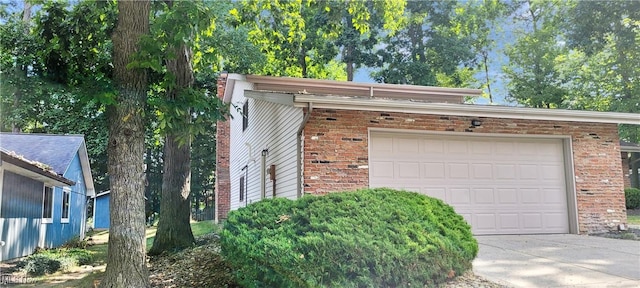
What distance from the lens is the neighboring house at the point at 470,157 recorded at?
767 centimetres

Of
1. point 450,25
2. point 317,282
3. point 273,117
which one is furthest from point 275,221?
point 450,25

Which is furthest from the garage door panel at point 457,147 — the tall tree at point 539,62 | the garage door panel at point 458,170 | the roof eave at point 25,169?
the tall tree at point 539,62

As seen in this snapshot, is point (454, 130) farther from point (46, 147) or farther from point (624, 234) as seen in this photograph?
point (46, 147)

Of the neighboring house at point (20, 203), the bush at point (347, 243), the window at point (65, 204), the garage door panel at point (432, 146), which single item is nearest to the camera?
the bush at point (347, 243)

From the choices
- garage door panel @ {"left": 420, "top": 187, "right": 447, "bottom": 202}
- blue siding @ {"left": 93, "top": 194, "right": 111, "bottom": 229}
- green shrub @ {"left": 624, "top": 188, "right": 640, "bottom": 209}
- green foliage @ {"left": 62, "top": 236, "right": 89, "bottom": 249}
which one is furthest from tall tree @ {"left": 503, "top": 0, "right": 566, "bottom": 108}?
blue siding @ {"left": 93, "top": 194, "right": 111, "bottom": 229}

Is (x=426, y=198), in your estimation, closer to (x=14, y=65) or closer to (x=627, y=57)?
(x=14, y=65)

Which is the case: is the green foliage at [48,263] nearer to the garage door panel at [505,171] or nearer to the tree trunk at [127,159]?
the tree trunk at [127,159]

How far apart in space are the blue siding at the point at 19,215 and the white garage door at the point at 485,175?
795 cm

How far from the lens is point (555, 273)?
5.04 metres

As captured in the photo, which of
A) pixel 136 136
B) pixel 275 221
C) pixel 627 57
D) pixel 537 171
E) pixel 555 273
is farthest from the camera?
pixel 627 57

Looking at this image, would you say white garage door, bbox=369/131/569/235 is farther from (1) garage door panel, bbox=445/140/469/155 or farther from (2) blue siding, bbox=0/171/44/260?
(2) blue siding, bbox=0/171/44/260

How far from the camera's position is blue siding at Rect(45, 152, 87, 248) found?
1331cm

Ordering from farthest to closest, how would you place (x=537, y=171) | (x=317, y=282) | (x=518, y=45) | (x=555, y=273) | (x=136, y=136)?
(x=518, y=45)
(x=537, y=171)
(x=136, y=136)
(x=555, y=273)
(x=317, y=282)

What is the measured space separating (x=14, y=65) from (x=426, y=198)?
739cm
